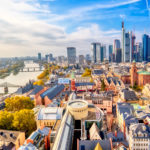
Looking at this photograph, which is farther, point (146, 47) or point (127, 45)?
point (146, 47)

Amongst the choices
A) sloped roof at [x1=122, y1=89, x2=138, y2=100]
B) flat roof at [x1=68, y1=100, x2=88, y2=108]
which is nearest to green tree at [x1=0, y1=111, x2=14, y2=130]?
flat roof at [x1=68, y1=100, x2=88, y2=108]

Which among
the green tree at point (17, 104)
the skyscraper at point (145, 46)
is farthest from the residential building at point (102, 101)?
the skyscraper at point (145, 46)

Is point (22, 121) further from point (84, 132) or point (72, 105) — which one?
point (84, 132)

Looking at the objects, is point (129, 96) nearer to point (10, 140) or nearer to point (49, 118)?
point (49, 118)

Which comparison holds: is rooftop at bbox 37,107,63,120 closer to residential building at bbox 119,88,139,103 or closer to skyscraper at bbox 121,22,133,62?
residential building at bbox 119,88,139,103

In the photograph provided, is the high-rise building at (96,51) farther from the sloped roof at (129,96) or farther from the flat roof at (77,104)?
the flat roof at (77,104)

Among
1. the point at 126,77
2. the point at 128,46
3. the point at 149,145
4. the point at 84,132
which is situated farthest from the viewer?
the point at 128,46

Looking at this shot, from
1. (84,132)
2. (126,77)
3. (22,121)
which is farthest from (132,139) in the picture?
(126,77)

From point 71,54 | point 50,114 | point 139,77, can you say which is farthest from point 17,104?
point 71,54

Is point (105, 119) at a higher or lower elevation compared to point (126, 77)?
lower
